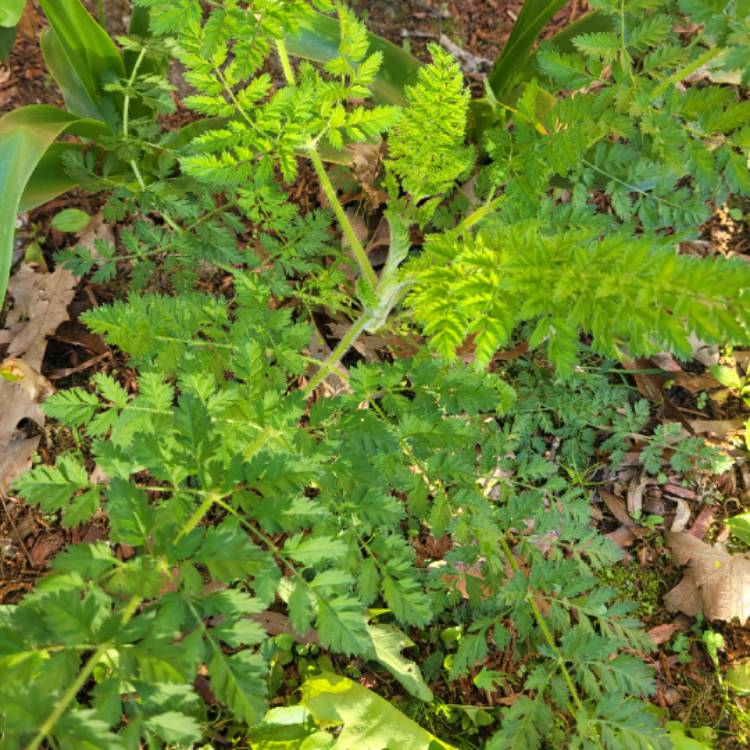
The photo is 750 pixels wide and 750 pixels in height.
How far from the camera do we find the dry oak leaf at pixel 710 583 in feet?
6.73

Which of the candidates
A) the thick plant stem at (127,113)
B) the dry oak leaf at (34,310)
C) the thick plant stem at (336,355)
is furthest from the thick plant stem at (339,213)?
the dry oak leaf at (34,310)

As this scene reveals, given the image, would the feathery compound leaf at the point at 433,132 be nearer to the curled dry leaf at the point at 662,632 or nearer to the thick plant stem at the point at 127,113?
the thick plant stem at the point at 127,113

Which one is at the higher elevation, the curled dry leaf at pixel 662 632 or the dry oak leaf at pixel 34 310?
the dry oak leaf at pixel 34 310

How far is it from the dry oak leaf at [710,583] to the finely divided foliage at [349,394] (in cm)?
52

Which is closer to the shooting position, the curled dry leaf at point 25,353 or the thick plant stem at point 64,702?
the thick plant stem at point 64,702

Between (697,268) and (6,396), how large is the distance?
1.95 metres

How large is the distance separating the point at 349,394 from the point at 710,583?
4.79 ft

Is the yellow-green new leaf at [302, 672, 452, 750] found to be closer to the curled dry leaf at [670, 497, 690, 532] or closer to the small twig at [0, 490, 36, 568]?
the small twig at [0, 490, 36, 568]

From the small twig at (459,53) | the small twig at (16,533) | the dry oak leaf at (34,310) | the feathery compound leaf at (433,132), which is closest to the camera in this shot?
the feathery compound leaf at (433,132)

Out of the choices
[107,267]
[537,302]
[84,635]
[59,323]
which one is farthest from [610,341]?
[59,323]

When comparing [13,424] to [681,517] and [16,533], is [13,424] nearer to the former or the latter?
[16,533]

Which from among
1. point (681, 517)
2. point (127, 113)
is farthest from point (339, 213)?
point (681, 517)

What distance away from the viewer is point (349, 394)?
4.57 ft

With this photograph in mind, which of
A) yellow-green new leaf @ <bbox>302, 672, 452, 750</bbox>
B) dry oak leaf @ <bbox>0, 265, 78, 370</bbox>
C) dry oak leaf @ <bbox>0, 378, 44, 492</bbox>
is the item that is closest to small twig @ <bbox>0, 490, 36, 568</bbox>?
dry oak leaf @ <bbox>0, 378, 44, 492</bbox>
